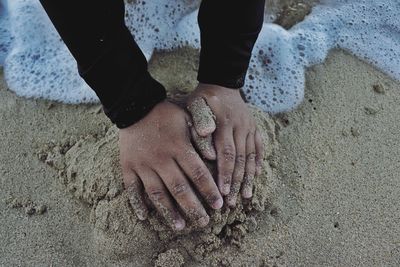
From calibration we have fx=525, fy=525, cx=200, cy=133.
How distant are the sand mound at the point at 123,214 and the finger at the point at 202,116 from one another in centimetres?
26

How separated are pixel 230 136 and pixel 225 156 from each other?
8 centimetres

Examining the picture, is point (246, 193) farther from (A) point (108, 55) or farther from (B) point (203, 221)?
(A) point (108, 55)

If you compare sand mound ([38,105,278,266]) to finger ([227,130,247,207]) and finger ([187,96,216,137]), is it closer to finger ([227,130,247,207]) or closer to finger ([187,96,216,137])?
finger ([227,130,247,207])

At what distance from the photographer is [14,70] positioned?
2.14 m

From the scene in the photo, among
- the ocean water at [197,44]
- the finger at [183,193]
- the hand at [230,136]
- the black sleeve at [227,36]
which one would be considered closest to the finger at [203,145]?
the hand at [230,136]

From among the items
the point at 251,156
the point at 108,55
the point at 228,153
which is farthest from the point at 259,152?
the point at 108,55

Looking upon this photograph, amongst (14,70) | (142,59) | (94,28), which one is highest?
(94,28)

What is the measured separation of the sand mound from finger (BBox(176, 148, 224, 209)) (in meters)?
0.05

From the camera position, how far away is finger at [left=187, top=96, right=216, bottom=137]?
67.0 inches

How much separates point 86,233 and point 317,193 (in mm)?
822

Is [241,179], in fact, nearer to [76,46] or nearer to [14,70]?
[76,46]

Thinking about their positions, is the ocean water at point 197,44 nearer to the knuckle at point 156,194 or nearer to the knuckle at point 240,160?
the knuckle at point 240,160

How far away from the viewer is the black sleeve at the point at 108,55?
4.96 feet

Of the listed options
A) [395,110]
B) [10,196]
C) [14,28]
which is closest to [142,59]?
[10,196]
